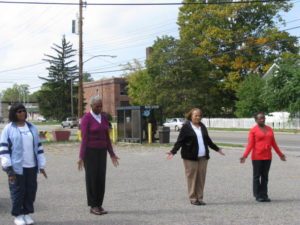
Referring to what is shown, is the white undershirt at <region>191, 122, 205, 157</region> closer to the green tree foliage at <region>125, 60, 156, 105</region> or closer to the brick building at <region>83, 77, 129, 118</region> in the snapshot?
the green tree foliage at <region>125, 60, 156, 105</region>

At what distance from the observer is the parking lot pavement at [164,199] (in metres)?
8.01

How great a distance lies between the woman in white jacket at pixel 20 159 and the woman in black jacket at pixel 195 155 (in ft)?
9.20

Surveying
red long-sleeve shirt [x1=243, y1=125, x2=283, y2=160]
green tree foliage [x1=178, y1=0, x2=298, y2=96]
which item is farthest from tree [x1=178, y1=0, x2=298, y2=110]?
red long-sleeve shirt [x1=243, y1=125, x2=283, y2=160]

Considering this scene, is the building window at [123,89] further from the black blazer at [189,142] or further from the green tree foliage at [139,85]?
the black blazer at [189,142]

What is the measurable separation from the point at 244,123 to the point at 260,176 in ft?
145

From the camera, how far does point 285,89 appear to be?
45.3m

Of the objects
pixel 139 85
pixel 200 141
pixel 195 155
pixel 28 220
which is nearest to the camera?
pixel 28 220

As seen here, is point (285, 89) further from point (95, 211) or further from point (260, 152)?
point (95, 211)

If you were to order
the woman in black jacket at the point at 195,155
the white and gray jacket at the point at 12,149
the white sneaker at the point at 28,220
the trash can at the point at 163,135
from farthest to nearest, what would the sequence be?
the trash can at the point at 163,135 → the woman in black jacket at the point at 195,155 → the white sneaker at the point at 28,220 → the white and gray jacket at the point at 12,149

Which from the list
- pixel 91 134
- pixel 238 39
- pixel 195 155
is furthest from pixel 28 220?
pixel 238 39

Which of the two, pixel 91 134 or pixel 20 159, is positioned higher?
pixel 91 134

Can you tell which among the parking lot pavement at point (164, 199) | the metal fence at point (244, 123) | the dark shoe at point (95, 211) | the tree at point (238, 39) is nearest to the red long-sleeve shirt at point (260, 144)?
the parking lot pavement at point (164, 199)

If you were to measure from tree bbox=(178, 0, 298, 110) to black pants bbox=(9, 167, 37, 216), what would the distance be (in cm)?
5424

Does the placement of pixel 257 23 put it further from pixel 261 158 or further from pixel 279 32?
pixel 261 158
